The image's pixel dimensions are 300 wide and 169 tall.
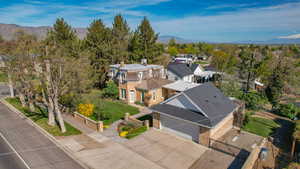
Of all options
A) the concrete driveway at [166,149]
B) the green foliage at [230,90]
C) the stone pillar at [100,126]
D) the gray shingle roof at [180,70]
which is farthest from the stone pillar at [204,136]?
the gray shingle roof at [180,70]

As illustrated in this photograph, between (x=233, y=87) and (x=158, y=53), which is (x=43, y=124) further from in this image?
(x=158, y=53)

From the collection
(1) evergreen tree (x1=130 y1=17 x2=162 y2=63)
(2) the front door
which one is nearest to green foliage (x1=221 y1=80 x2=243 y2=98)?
(2) the front door

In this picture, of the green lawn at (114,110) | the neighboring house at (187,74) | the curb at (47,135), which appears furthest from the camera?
the neighboring house at (187,74)

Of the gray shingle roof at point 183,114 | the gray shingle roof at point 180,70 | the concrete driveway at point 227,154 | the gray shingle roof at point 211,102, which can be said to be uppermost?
the gray shingle roof at point 180,70

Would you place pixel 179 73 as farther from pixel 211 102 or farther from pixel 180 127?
pixel 180 127

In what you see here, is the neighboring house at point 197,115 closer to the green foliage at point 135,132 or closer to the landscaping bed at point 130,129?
the green foliage at point 135,132
